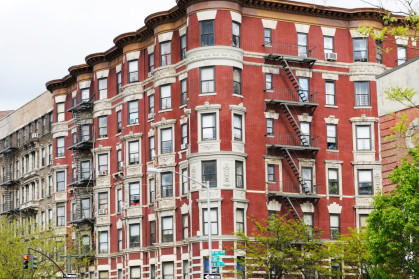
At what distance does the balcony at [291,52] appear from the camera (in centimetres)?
6369

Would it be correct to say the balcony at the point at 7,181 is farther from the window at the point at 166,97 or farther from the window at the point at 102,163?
the window at the point at 166,97

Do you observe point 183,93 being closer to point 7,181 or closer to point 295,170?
A: point 295,170

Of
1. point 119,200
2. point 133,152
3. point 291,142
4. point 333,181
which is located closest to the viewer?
point 291,142

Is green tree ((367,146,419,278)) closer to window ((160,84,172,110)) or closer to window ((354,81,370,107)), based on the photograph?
window ((354,81,370,107))

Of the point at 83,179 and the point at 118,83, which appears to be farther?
the point at 83,179

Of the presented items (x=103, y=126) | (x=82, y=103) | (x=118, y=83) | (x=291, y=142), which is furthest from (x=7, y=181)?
(x=291, y=142)

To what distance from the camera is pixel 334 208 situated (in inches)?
2542

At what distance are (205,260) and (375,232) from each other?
23.9m

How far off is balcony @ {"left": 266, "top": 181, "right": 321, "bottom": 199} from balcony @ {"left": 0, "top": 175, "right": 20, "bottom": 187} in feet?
137

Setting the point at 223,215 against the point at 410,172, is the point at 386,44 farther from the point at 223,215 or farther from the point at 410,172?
the point at 410,172

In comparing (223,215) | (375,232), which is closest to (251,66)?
(223,215)

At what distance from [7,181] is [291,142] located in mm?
44379

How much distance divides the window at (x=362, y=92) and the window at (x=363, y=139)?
223 cm

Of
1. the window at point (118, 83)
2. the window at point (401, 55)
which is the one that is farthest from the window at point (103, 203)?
the window at point (401, 55)
